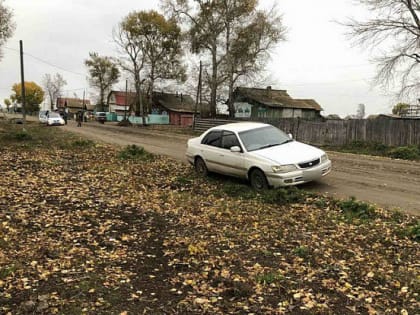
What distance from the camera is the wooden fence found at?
2069 centimetres

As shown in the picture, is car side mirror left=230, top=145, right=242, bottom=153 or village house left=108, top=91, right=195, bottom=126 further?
village house left=108, top=91, right=195, bottom=126

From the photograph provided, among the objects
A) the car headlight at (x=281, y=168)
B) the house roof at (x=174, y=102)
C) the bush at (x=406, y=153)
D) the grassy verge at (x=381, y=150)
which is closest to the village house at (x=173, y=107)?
the house roof at (x=174, y=102)

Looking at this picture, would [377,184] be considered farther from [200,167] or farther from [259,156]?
[200,167]

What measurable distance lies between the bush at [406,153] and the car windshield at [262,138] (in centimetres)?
986

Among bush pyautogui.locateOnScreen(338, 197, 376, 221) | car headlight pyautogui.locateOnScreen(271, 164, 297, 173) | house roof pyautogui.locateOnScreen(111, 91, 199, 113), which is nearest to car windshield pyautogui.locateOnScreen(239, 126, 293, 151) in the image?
car headlight pyautogui.locateOnScreen(271, 164, 297, 173)

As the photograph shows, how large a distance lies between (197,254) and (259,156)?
4.58 m

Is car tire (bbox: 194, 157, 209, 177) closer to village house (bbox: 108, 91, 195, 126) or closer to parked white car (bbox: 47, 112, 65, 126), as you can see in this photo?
parked white car (bbox: 47, 112, 65, 126)

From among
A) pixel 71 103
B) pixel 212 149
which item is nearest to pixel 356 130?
pixel 212 149

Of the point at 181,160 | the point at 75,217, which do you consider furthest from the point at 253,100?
the point at 75,217

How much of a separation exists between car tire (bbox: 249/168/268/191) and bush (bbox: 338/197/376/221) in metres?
1.90

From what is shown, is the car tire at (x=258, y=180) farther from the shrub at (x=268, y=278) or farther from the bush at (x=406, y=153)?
the bush at (x=406, y=153)

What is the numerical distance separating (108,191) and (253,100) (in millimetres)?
41166

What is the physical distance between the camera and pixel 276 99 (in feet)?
171

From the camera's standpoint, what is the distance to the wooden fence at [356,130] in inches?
814
